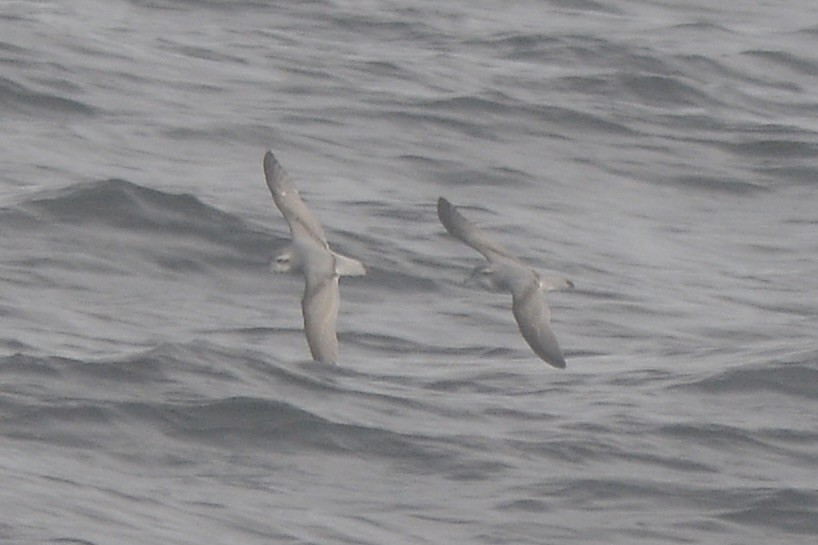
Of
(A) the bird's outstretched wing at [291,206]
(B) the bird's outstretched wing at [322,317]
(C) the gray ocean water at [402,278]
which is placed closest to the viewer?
(B) the bird's outstretched wing at [322,317]

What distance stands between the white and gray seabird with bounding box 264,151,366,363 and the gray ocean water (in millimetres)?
1054

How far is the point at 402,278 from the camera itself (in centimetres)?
1605

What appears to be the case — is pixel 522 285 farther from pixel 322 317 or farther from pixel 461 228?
pixel 322 317

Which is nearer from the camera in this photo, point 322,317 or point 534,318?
point 322,317

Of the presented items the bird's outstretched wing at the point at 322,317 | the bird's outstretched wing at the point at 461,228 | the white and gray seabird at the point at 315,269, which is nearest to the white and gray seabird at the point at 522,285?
the bird's outstretched wing at the point at 461,228

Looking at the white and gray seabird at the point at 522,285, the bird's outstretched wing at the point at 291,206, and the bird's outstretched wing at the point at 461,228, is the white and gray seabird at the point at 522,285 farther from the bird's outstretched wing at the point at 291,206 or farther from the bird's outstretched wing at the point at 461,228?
the bird's outstretched wing at the point at 291,206

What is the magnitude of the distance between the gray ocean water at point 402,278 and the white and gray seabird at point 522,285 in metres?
1.04

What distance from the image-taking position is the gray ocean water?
1238 centimetres

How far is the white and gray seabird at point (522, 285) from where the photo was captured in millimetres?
11609

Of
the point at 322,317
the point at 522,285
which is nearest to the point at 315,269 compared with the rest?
the point at 322,317

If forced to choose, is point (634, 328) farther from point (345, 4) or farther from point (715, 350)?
point (345, 4)

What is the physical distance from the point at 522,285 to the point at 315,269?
3.34 feet

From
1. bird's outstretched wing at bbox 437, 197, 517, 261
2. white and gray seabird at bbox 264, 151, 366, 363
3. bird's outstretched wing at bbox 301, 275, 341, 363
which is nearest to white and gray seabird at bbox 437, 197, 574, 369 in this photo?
Answer: bird's outstretched wing at bbox 437, 197, 517, 261

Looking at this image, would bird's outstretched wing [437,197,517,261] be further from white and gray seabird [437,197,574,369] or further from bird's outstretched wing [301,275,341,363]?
bird's outstretched wing [301,275,341,363]
